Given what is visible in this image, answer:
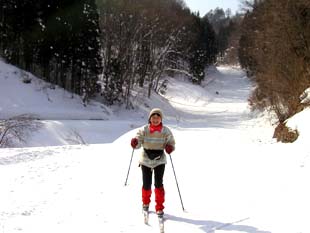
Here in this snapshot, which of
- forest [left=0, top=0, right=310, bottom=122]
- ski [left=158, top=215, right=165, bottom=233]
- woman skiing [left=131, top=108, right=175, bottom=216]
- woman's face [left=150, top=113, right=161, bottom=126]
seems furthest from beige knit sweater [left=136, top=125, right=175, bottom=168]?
forest [left=0, top=0, right=310, bottom=122]

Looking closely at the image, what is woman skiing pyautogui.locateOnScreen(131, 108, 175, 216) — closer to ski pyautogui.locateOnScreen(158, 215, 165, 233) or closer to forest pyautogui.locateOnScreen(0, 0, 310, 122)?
ski pyautogui.locateOnScreen(158, 215, 165, 233)

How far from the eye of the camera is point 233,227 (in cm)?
655

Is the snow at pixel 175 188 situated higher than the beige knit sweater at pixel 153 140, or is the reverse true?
the beige knit sweater at pixel 153 140

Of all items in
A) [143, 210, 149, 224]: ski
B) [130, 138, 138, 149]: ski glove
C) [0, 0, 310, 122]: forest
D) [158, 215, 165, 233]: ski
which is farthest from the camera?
[0, 0, 310, 122]: forest

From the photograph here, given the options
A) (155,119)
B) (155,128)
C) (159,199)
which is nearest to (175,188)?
(159,199)

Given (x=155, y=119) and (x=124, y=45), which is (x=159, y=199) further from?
(x=124, y=45)

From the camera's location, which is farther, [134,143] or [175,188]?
[175,188]

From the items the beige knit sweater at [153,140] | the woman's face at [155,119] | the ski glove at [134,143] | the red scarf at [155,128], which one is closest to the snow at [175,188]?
the beige knit sweater at [153,140]

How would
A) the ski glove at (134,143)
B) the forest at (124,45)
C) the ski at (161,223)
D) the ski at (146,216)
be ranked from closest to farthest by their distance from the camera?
the ski at (161,223), the ski at (146,216), the ski glove at (134,143), the forest at (124,45)

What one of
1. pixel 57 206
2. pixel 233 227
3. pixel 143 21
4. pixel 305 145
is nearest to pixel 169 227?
pixel 233 227

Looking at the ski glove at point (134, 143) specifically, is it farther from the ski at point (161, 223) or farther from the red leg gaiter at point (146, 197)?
the ski at point (161, 223)

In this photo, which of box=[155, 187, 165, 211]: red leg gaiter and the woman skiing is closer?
box=[155, 187, 165, 211]: red leg gaiter

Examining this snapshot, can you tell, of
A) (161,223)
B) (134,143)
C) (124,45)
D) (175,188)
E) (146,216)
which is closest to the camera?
(161,223)

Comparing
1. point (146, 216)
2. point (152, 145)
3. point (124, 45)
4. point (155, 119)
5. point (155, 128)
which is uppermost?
point (124, 45)
